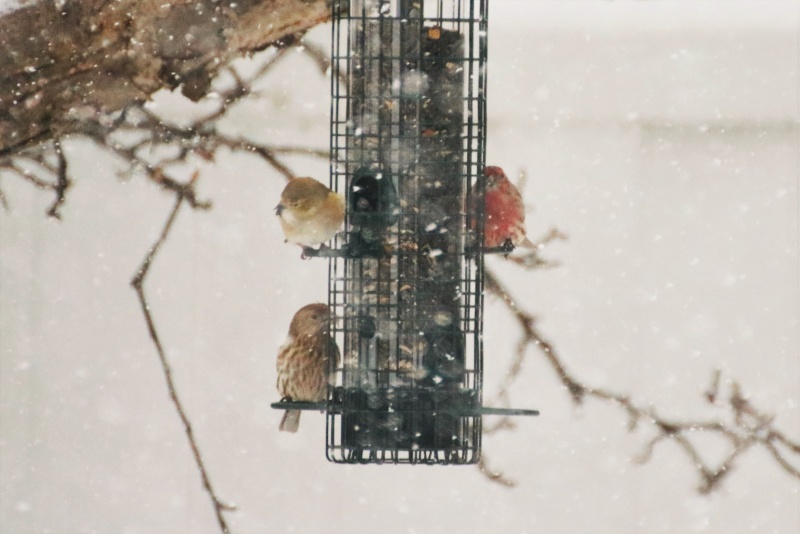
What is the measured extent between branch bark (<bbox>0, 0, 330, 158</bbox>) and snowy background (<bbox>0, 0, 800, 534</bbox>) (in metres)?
3.76

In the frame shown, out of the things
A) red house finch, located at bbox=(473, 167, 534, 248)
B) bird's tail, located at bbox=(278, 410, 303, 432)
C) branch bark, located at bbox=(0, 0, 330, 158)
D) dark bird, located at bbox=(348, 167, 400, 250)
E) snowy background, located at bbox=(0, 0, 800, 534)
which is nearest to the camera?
dark bird, located at bbox=(348, 167, 400, 250)

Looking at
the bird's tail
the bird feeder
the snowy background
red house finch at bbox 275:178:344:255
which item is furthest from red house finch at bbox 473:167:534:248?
the snowy background

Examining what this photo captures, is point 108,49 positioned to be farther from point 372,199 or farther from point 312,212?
point 372,199

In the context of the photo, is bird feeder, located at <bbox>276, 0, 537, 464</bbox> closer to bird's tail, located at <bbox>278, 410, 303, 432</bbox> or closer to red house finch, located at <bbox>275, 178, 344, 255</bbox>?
red house finch, located at <bbox>275, 178, 344, 255</bbox>

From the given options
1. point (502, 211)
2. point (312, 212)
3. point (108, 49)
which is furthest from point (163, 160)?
point (502, 211)

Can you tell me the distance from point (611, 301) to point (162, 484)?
405 cm

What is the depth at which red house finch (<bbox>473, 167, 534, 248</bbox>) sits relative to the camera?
472 cm

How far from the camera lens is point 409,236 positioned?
13.5 feet

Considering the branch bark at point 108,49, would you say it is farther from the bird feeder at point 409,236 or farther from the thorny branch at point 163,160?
the bird feeder at point 409,236

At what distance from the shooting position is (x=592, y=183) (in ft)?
27.2

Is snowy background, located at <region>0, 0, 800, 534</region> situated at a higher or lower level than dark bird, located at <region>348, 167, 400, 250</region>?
lower

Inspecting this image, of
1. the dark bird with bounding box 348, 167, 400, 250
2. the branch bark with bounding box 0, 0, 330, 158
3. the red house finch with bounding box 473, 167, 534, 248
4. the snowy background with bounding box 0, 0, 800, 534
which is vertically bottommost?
the snowy background with bounding box 0, 0, 800, 534

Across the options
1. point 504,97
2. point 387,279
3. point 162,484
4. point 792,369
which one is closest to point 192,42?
point 387,279

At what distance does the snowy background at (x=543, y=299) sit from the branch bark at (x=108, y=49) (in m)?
3.76
